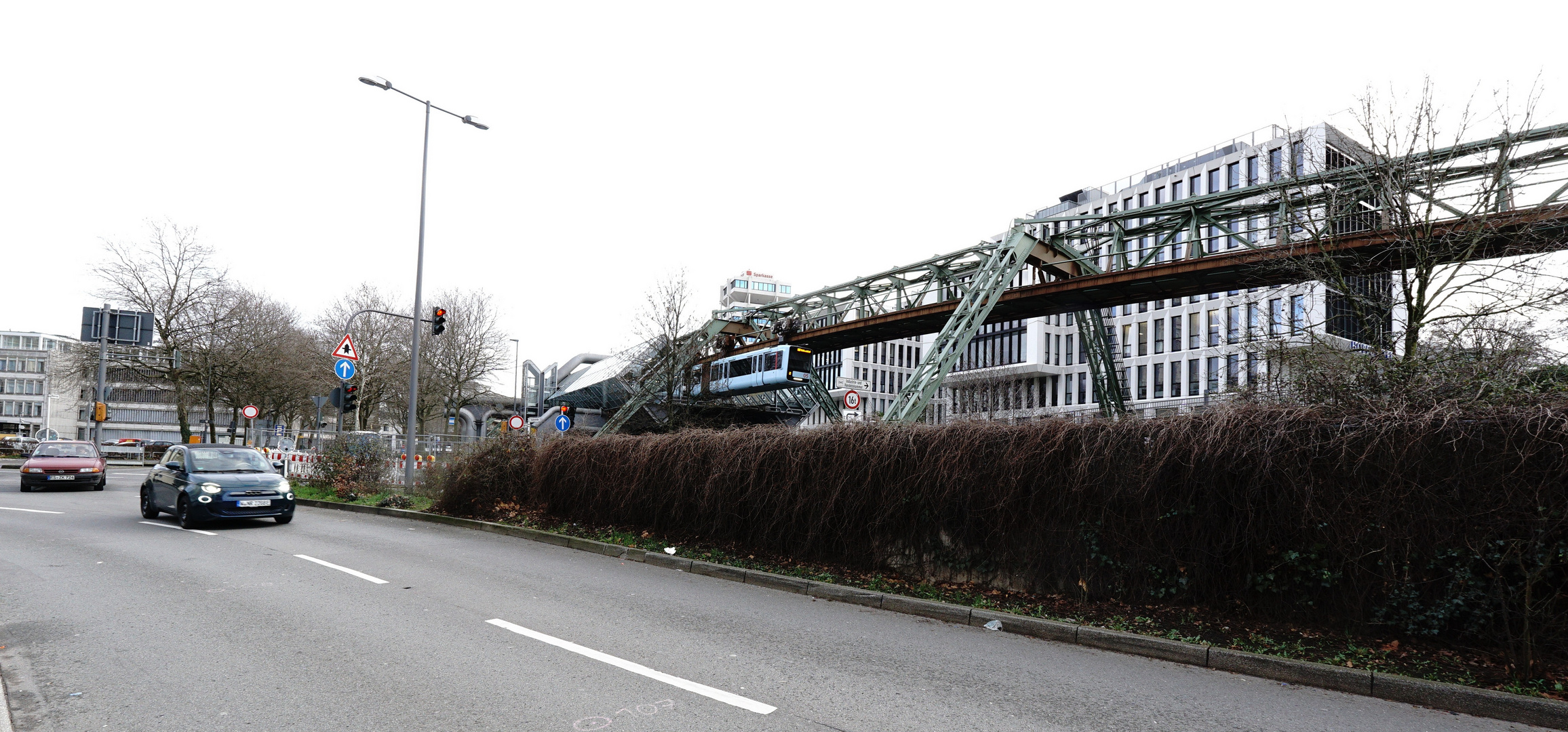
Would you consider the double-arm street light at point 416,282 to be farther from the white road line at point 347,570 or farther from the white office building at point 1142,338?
the white office building at point 1142,338

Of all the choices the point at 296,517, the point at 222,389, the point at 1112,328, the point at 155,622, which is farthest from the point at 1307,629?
the point at 1112,328

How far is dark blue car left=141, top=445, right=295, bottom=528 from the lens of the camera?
1369 cm

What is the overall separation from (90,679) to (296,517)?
12.0m

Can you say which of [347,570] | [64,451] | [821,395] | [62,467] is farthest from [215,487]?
[821,395]

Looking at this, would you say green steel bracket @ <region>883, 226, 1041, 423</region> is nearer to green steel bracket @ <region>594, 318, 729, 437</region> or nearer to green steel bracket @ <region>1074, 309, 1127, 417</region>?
green steel bracket @ <region>1074, 309, 1127, 417</region>

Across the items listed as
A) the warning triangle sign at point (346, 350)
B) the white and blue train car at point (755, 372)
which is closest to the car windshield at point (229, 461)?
the warning triangle sign at point (346, 350)

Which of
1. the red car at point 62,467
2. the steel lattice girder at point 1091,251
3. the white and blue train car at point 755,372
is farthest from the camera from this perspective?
the white and blue train car at point 755,372

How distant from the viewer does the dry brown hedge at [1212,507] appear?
5559mm

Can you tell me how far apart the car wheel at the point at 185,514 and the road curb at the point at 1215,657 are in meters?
9.54

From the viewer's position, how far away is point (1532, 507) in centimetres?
541

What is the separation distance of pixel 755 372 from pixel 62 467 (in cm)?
2343

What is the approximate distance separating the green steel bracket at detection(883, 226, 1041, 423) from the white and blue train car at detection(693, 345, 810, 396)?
9.56 meters

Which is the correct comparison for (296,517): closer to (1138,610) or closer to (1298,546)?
(1138,610)

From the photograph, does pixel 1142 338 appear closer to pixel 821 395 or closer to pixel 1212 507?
pixel 821 395
